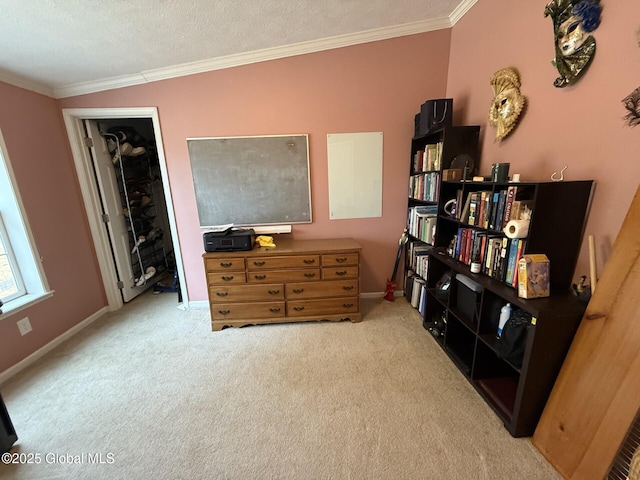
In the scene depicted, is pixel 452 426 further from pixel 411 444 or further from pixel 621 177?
pixel 621 177

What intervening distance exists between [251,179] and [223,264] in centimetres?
90

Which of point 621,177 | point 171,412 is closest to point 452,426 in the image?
point 621,177

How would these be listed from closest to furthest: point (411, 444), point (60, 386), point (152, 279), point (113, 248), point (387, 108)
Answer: point (411, 444) → point (60, 386) → point (387, 108) → point (113, 248) → point (152, 279)

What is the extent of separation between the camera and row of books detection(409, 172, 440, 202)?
7.15 ft

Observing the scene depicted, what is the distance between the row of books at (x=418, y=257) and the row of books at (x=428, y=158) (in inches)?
30.0

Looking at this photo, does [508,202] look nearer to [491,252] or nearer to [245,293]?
[491,252]

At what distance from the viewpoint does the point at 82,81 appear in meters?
2.32

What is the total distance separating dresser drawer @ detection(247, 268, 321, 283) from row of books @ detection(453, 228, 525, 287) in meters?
1.21

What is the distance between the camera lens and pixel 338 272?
92.4 inches

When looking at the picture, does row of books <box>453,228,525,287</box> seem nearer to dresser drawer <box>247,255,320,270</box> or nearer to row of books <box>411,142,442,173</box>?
row of books <box>411,142,442,173</box>

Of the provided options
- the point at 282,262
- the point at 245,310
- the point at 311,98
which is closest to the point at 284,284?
the point at 282,262

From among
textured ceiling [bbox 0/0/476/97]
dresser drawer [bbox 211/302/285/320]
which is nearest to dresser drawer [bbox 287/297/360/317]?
dresser drawer [bbox 211/302/285/320]

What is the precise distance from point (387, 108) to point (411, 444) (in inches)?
104

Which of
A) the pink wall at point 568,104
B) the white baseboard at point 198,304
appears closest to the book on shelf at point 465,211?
the pink wall at point 568,104
